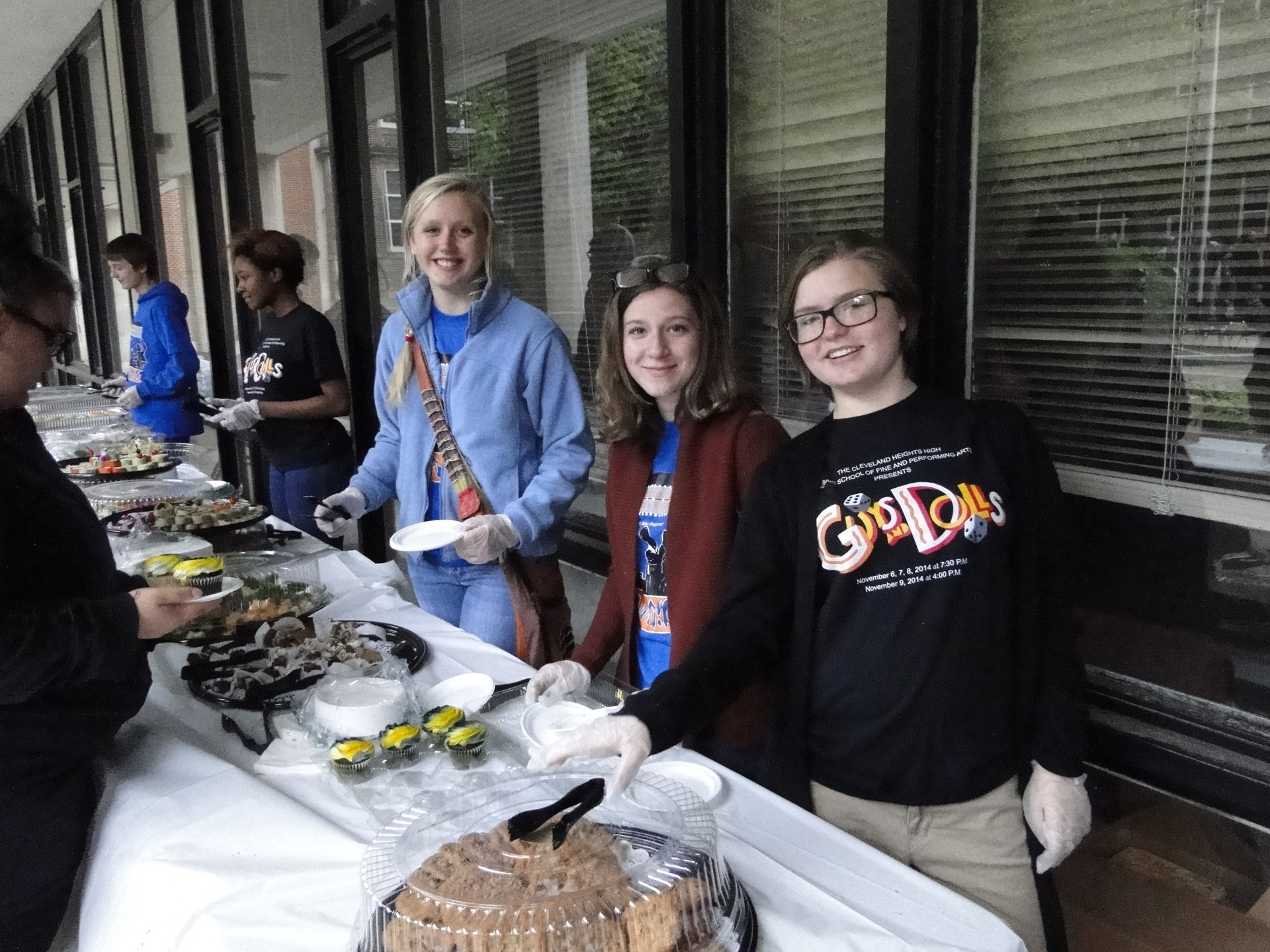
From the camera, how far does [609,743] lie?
1.09 metres

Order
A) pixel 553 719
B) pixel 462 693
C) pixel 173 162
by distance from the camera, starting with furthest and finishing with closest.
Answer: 1. pixel 173 162
2. pixel 462 693
3. pixel 553 719

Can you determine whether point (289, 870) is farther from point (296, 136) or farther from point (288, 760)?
point (296, 136)

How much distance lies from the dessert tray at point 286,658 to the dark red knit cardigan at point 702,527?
0.34 meters

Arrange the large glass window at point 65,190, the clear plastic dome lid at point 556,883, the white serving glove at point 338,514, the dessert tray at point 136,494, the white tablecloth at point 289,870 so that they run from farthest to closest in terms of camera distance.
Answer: the large glass window at point 65,190 → the dessert tray at point 136,494 → the white serving glove at point 338,514 → the white tablecloth at point 289,870 → the clear plastic dome lid at point 556,883

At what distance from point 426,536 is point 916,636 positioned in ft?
2.94

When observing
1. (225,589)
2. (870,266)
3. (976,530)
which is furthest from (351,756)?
(870,266)

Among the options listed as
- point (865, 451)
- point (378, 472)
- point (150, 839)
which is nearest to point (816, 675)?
point (865, 451)

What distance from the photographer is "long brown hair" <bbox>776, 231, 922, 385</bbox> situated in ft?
4.66

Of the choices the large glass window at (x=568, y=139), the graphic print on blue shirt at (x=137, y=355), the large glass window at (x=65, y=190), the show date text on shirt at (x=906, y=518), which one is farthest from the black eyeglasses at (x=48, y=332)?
the large glass window at (x=65, y=190)

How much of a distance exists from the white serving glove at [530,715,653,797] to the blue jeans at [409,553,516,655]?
102 centimetres

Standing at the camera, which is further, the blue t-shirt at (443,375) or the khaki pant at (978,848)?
the blue t-shirt at (443,375)

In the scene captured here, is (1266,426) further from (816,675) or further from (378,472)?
(378,472)

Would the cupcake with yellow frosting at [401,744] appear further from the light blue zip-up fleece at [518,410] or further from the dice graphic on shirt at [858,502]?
the light blue zip-up fleece at [518,410]

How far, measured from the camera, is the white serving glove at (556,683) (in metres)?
1.41
